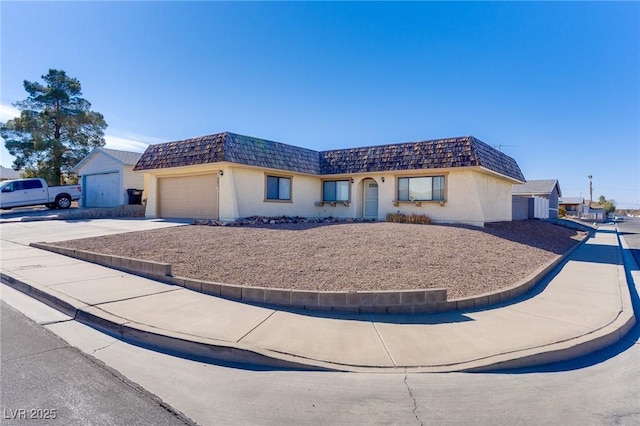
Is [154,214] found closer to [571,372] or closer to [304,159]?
[304,159]

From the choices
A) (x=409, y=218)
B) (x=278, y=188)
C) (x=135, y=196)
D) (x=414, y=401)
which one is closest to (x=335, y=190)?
(x=278, y=188)

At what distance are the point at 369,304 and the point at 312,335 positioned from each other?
4.35 ft

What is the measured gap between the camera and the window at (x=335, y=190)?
19.0 metres

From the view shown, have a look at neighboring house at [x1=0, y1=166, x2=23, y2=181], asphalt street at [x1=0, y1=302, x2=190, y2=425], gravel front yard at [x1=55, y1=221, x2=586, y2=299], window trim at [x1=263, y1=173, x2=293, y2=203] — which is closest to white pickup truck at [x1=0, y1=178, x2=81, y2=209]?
gravel front yard at [x1=55, y1=221, x2=586, y2=299]

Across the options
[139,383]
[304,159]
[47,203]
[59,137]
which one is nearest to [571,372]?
[139,383]

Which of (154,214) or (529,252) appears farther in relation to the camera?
(154,214)

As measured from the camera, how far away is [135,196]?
2261 cm

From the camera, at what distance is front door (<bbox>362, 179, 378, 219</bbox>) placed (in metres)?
18.3

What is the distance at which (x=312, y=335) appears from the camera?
14.7ft

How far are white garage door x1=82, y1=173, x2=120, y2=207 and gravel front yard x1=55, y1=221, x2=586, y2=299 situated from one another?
1440cm

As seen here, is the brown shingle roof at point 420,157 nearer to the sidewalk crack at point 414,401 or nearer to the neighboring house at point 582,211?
the sidewalk crack at point 414,401

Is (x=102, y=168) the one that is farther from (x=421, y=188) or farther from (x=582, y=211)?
(x=582, y=211)

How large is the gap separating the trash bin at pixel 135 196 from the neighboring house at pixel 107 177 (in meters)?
0.24

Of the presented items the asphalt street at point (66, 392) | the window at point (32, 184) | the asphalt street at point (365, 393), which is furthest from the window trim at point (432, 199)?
the window at point (32, 184)
